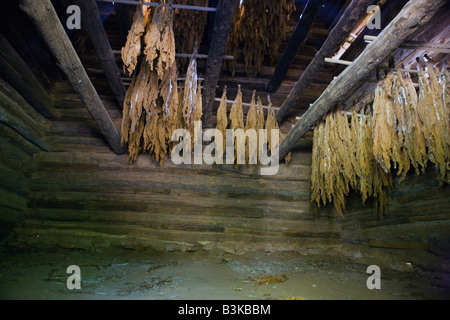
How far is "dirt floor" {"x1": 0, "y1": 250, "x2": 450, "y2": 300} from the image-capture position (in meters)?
2.33

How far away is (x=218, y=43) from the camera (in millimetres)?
2953

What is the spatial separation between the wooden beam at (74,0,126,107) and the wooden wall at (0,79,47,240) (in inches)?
63.2

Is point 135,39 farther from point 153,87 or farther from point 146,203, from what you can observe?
point 146,203

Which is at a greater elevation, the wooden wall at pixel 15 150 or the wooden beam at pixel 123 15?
the wooden beam at pixel 123 15

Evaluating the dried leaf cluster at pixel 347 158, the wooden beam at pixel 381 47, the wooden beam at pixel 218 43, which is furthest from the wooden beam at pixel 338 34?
the wooden beam at pixel 218 43

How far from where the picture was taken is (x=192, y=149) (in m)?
4.98

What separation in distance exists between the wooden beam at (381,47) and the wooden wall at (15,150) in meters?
4.44

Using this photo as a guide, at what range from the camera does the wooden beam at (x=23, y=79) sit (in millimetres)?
3656

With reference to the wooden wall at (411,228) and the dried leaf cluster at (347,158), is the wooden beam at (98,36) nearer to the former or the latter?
the dried leaf cluster at (347,158)

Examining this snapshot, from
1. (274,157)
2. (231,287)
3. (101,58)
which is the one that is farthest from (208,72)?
(231,287)

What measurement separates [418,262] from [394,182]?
1.12 m

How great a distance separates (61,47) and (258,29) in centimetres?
304

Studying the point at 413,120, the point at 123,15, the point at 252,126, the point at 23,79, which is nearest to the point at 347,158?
the point at 413,120

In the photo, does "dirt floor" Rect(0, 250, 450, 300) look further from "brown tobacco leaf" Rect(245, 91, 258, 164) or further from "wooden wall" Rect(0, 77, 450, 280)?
"brown tobacco leaf" Rect(245, 91, 258, 164)
